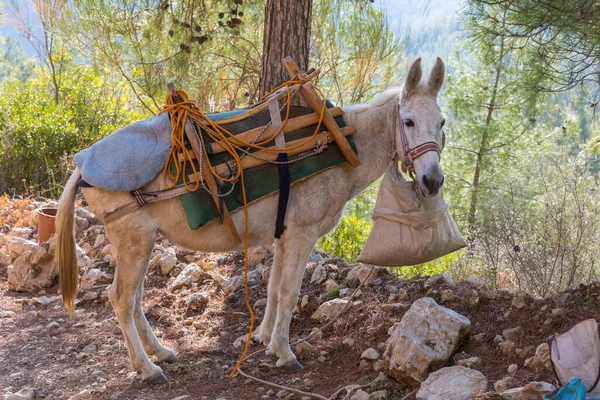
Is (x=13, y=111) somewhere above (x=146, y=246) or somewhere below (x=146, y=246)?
above

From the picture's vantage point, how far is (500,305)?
14.1 ft

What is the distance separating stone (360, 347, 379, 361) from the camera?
13.4 ft

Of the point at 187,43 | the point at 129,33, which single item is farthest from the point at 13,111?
the point at 187,43

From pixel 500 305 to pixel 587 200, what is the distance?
2.77 meters

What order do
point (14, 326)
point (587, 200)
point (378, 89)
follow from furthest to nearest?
point (378, 89) → point (587, 200) → point (14, 326)

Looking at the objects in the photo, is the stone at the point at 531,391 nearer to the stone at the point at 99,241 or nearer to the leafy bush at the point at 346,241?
the leafy bush at the point at 346,241

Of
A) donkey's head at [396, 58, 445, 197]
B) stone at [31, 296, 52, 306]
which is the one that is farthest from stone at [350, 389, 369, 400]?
stone at [31, 296, 52, 306]

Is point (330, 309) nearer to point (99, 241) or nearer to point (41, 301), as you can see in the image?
point (41, 301)

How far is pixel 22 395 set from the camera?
3.91 meters

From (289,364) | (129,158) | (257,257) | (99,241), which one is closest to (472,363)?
(289,364)

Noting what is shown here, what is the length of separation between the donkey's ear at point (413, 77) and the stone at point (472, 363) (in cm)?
170

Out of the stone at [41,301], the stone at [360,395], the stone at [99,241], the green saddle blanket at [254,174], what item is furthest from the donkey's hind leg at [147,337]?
the stone at [99,241]

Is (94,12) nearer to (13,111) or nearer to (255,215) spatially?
(13,111)

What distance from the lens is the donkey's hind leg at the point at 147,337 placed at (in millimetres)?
4352
